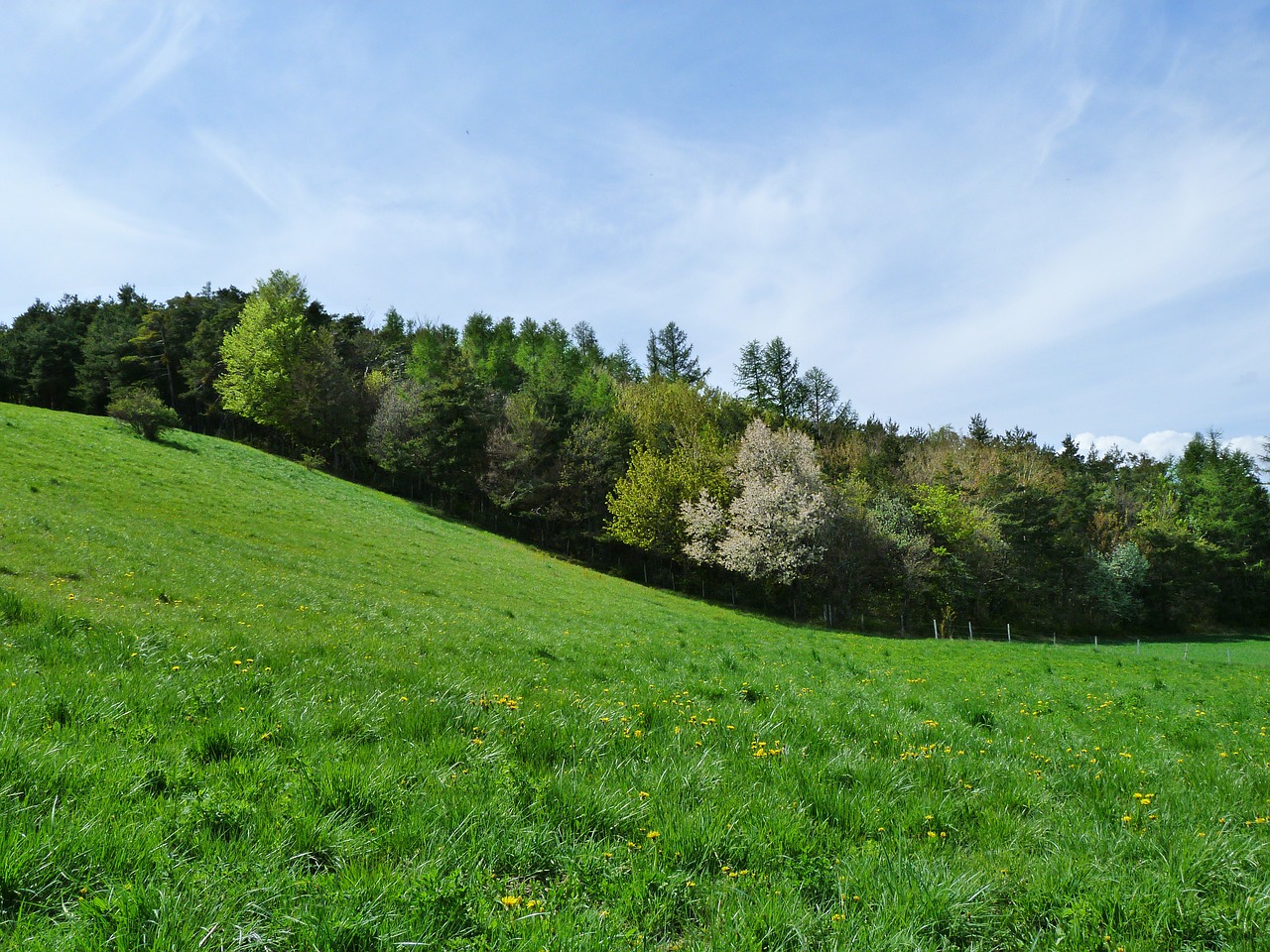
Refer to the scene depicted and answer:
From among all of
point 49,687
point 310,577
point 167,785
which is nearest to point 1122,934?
point 167,785

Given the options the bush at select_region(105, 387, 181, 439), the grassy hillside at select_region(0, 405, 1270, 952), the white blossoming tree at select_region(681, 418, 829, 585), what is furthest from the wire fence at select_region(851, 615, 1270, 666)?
the bush at select_region(105, 387, 181, 439)

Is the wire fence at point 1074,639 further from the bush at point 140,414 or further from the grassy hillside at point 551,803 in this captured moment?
the bush at point 140,414

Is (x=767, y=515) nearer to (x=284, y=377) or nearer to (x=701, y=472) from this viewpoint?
(x=701, y=472)

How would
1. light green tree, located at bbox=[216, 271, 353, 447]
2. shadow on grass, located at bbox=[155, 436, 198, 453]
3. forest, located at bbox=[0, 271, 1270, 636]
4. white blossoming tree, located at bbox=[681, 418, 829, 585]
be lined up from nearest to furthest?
shadow on grass, located at bbox=[155, 436, 198, 453]
white blossoming tree, located at bbox=[681, 418, 829, 585]
forest, located at bbox=[0, 271, 1270, 636]
light green tree, located at bbox=[216, 271, 353, 447]

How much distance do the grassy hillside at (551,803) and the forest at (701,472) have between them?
33.1 metres

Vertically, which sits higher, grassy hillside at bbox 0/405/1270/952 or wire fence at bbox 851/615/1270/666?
grassy hillside at bbox 0/405/1270/952

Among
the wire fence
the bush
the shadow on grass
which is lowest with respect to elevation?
the wire fence

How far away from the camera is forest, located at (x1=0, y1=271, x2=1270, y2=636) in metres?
43.3

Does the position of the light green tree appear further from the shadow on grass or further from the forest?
the shadow on grass

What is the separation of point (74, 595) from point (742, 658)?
1246cm

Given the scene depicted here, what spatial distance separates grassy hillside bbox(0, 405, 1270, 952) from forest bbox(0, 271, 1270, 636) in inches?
1304

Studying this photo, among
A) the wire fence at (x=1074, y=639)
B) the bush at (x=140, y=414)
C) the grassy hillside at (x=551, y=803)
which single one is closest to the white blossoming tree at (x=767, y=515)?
the wire fence at (x=1074, y=639)

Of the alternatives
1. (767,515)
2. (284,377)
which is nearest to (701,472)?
(767,515)

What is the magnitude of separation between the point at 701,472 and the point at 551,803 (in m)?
42.1
